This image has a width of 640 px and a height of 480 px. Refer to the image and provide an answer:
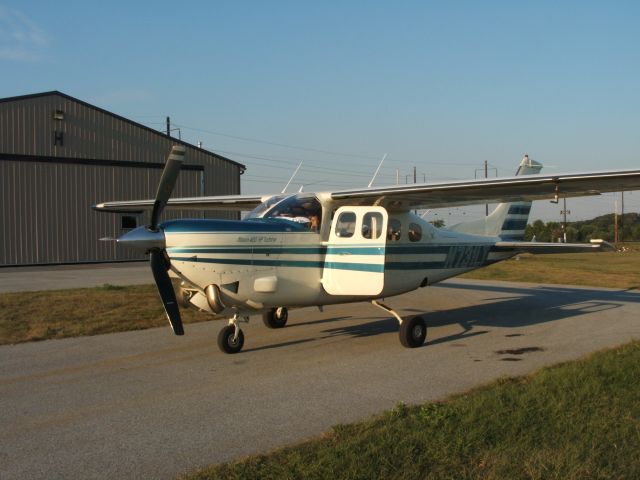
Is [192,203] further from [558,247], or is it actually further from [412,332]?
[558,247]

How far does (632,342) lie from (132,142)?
86.4ft

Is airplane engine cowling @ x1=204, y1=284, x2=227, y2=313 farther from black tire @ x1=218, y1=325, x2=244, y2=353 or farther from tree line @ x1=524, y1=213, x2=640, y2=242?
tree line @ x1=524, y1=213, x2=640, y2=242

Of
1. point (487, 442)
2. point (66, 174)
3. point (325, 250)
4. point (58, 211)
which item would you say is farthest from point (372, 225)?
point (66, 174)

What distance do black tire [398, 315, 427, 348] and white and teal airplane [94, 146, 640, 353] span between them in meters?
0.02

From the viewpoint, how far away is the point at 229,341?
8883 millimetres

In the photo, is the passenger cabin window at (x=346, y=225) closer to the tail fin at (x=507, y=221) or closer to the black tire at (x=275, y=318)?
the black tire at (x=275, y=318)

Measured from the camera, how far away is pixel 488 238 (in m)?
13.1

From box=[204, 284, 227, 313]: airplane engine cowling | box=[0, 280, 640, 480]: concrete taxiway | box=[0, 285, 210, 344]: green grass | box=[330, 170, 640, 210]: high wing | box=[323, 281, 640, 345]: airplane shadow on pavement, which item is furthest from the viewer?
box=[323, 281, 640, 345]: airplane shadow on pavement

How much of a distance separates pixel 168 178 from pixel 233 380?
2520mm

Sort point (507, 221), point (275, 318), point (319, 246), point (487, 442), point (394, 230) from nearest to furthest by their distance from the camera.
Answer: point (487, 442) → point (319, 246) → point (394, 230) → point (275, 318) → point (507, 221)

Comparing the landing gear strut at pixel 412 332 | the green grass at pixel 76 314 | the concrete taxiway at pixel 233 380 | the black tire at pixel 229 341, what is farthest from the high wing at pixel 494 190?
the green grass at pixel 76 314

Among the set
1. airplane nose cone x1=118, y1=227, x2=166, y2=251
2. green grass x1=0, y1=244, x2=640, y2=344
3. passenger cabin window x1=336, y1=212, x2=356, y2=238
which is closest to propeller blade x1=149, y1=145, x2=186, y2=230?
airplane nose cone x1=118, y1=227, x2=166, y2=251

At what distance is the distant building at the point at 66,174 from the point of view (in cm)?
2756

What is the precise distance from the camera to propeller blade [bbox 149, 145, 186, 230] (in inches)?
292
